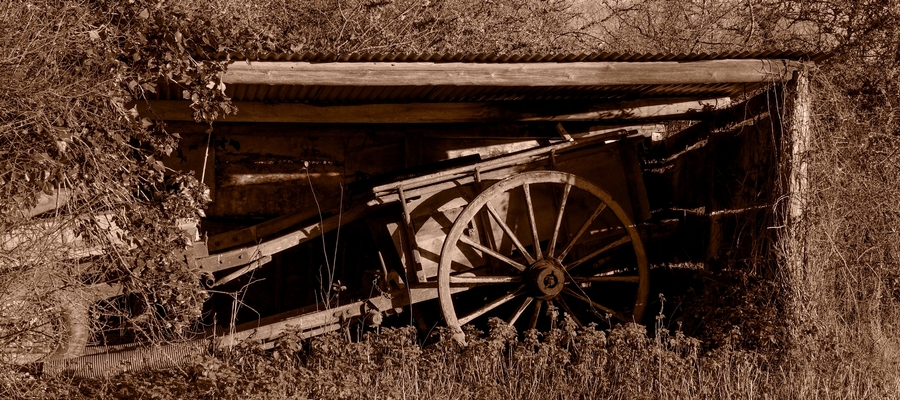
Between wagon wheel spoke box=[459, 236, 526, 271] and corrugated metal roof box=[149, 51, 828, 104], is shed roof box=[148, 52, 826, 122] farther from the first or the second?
wagon wheel spoke box=[459, 236, 526, 271]

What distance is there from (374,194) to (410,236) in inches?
15.8

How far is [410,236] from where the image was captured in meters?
6.76

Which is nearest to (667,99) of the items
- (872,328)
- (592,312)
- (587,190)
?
(587,190)

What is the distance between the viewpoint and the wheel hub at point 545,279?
6.84 m

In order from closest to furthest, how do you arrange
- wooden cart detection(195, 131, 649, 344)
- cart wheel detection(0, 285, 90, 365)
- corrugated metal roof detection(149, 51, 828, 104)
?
1. cart wheel detection(0, 285, 90, 365)
2. corrugated metal roof detection(149, 51, 828, 104)
3. wooden cart detection(195, 131, 649, 344)

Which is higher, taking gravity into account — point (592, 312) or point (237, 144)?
point (237, 144)

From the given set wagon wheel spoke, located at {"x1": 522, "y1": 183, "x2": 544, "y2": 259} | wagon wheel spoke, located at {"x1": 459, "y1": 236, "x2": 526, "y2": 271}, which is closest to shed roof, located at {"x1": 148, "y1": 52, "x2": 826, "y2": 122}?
wagon wheel spoke, located at {"x1": 522, "y1": 183, "x2": 544, "y2": 259}

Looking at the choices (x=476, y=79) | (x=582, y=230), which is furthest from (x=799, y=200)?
(x=476, y=79)

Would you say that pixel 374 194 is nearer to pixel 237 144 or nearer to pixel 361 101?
pixel 361 101

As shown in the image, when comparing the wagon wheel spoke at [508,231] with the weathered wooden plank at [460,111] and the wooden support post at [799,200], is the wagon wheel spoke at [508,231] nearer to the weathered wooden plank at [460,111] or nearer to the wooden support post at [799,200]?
the weathered wooden plank at [460,111]

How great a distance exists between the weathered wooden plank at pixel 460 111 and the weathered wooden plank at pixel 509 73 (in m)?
1.01

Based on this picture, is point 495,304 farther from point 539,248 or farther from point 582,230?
point 582,230

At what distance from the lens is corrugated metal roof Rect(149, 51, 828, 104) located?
6195mm

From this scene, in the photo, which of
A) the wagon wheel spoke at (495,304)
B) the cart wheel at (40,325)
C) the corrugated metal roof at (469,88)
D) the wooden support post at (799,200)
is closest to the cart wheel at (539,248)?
the wagon wheel spoke at (495,304)
